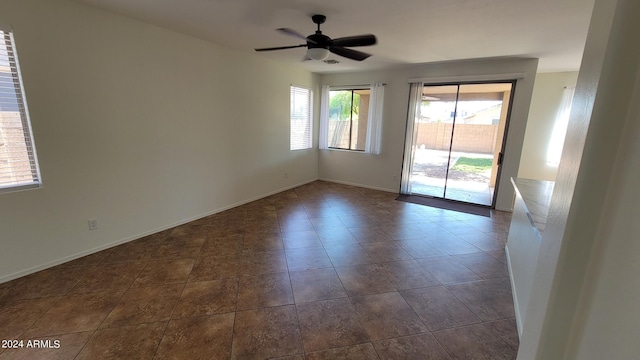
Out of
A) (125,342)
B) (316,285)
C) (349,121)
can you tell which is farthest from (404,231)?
(349,121)

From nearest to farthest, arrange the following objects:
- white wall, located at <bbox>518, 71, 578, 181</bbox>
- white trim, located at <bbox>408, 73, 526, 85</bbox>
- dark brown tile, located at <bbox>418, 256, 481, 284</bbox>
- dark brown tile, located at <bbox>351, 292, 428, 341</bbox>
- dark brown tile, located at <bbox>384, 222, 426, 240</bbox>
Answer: dark brown tile, located at <bbox>351, 292, 428, 341</bbox> → dark brown tile, located at <bbox>418, 256, 481, 284</bbox> → dark brown tile, located at <bbox>384, 222, 426, 240</bbox> → white trim, located at <bbox>408, 73, 526, 85</bbox> → white wall, located at <bbox>518, 71, 578, 181</bbox>

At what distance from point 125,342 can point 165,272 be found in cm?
86

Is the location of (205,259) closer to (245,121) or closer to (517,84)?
(245,121)

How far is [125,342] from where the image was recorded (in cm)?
178

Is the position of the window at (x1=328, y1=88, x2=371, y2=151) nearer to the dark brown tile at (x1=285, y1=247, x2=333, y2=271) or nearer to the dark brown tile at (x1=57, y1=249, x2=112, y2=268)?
the dark brown tile at (x1=285, y1=247, x2=333, y2=271)

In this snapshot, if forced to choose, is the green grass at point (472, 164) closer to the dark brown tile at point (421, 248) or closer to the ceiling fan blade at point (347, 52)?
the dark brown tile at point (421, 248)

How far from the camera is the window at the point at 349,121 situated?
229 inches

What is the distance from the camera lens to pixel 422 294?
93.7 inches

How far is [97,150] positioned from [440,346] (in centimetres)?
370

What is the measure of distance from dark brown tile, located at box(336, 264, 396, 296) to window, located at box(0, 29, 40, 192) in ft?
10.1

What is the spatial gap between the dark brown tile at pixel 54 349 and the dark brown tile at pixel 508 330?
290 cm

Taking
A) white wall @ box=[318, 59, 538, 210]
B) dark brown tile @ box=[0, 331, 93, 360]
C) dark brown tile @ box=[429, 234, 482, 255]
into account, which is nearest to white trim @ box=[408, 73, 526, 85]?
white wall @ box=[318, 59, 538, 210]

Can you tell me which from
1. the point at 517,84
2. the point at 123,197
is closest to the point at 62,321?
the point at 123,197

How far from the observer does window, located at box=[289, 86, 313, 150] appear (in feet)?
18.7
